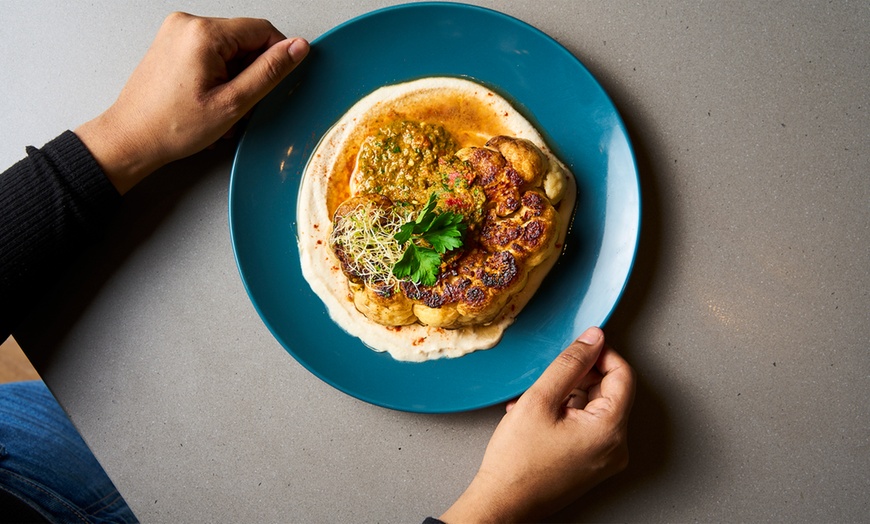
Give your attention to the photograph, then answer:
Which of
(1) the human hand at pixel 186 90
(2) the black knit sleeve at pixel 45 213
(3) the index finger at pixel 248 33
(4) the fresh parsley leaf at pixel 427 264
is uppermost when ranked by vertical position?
(3) the index finger at pixel 248 33

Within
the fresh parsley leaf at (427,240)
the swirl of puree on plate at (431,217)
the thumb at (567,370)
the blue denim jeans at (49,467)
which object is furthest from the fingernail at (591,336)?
the blue denim jeans at (49,467)

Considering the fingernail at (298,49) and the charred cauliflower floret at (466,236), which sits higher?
the fingernail at (298,49)

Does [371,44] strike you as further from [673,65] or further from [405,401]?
[405,401]

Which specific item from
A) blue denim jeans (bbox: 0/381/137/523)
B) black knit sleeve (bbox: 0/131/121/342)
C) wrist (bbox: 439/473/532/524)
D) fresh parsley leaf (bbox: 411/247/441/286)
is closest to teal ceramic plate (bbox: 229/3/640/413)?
wrist (bbox: 439/473/532/524)

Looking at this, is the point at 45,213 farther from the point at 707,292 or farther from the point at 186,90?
the point at 707,292

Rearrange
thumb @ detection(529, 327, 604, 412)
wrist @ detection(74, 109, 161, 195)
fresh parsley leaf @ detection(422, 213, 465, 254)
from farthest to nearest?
1. wrist @ detection(74, 109, 161, 195)
2. thumb @ detection(529, 327, 604, 412)
3. fresh parsley leaf @ detection(422, 213, 465, 254)

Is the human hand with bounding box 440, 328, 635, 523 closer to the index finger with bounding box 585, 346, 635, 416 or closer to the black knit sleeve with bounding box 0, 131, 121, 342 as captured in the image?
the index finger with bounding box 585, 346, 635, 416

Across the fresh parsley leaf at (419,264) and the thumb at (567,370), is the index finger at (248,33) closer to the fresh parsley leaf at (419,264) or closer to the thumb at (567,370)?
the fresh parsley leaf at (419,264)
